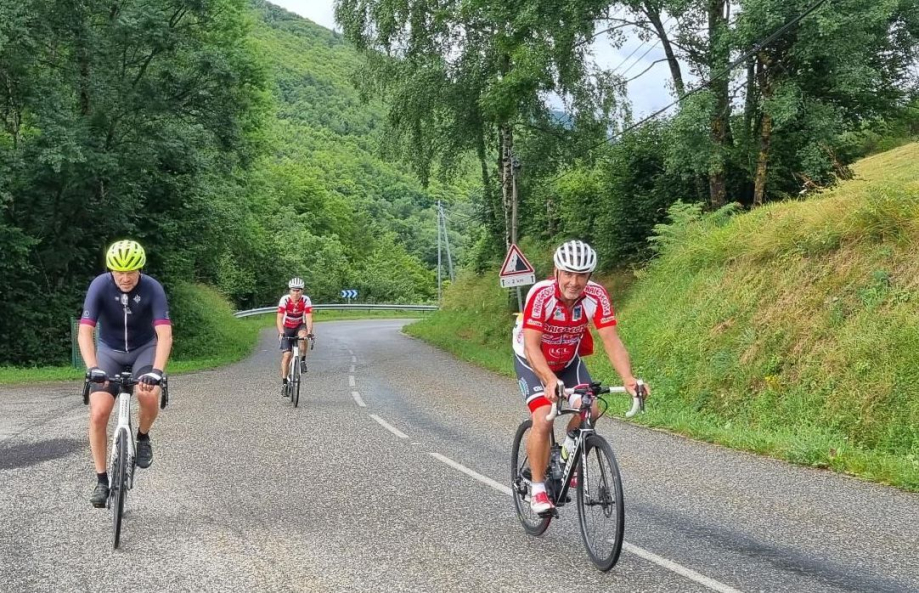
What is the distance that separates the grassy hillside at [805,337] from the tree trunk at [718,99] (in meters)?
3.49

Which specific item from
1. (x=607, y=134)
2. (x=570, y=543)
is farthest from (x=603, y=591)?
(x=607, y=134)

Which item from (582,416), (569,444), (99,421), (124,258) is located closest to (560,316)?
(582,416)

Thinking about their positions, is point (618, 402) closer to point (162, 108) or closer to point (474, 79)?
point (474, 79)

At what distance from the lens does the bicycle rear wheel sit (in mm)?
4785

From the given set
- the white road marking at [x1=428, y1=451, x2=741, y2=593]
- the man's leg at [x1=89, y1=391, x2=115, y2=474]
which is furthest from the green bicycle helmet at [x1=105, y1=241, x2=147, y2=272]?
the white road marking at [x1=428, y1=451, x2=741, y2=593]

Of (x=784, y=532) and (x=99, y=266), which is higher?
(x=99, y=266)

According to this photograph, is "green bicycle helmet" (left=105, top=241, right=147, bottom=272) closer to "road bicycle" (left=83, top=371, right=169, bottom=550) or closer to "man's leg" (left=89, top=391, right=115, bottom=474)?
"road bicycle" (left=83, top=371, right=169, bottom=550)

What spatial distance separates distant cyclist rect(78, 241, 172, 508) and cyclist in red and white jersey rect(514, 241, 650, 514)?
2.60m

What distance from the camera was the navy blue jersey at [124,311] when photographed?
5973mm

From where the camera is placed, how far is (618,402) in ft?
44.4

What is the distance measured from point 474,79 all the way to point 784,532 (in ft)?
69.1

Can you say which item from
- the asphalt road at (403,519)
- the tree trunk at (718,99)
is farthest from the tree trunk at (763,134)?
the asphalt road at (403,519)

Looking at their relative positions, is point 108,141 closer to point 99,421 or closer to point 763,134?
point 763,134

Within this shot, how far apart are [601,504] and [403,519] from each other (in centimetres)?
179
